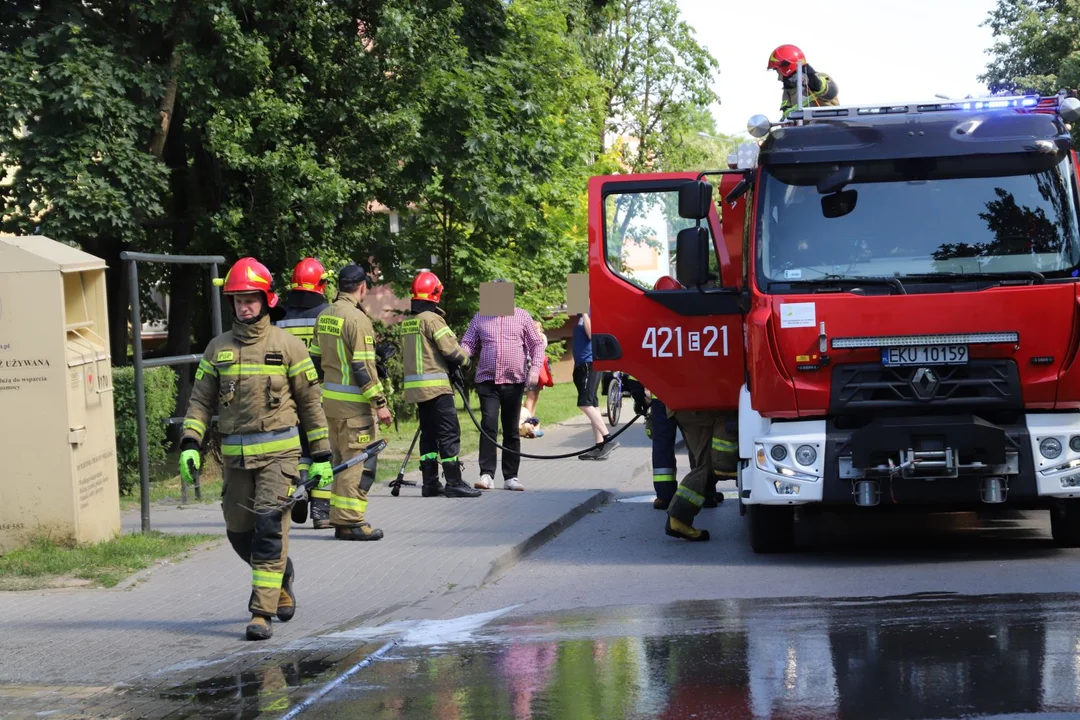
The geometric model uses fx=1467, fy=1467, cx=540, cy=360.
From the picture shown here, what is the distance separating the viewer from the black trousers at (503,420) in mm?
14070

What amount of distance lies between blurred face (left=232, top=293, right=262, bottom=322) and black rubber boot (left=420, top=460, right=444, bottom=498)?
19.5 ft

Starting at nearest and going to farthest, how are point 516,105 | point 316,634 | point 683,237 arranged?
point 316,634, point 683,237, point 516,105

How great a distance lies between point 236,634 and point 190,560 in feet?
8.07

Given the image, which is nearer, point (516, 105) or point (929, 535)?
point (929, 535)

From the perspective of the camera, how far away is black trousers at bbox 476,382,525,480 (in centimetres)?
1407

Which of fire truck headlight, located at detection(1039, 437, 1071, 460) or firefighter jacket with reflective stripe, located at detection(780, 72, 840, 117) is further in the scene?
firefighter jacket with reflective stripe, located at detection(780, 72, 840, 117)

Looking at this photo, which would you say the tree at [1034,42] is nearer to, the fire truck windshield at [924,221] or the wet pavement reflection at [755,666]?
the fire truck windshield at [924,221]

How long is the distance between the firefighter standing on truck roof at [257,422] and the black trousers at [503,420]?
6.12 meters

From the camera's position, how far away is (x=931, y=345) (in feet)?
29.1

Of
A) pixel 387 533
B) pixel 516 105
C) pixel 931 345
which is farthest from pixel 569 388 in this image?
pixel 931 345

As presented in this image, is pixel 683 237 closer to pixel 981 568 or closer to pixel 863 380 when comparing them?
pixel 863 380

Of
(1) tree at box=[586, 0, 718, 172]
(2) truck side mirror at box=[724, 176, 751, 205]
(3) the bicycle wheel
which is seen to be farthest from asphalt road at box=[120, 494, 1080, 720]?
(1) tree at box=[586, 0, 718, 172]

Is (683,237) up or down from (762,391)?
up

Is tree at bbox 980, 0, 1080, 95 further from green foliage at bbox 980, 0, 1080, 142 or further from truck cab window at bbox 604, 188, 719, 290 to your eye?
truck cab window at bbox 604, 188, 719, 290
